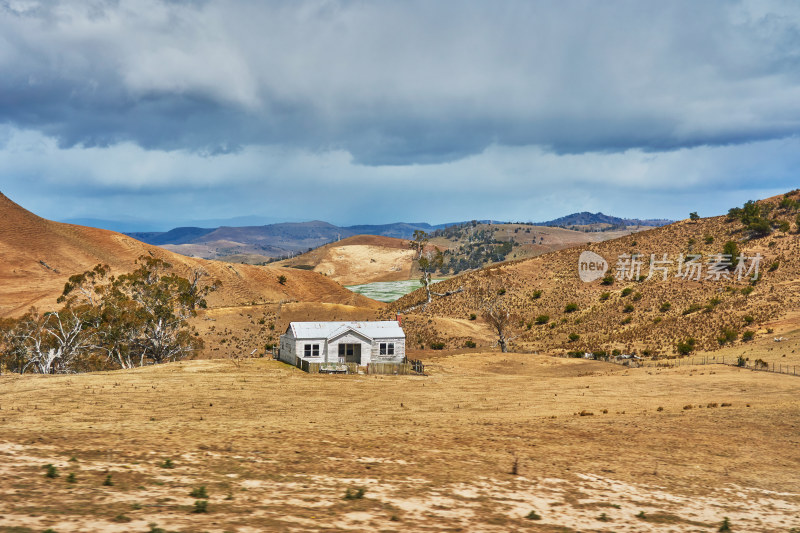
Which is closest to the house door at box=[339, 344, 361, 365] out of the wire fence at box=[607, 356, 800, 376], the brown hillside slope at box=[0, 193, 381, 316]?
the wire fence at box=[607, 356, 800, 376]

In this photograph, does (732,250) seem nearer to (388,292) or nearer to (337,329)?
(337,329)

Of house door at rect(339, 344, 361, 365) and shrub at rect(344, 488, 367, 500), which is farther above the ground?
house door at rect(339, 344, 361, 365)

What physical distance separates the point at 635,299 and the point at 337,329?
59.0 metres

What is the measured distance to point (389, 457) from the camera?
20.1m

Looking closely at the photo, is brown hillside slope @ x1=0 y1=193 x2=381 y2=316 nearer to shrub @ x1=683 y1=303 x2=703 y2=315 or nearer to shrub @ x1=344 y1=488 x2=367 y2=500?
shrub @ x1=683 y1=303 x2=703 y2=315

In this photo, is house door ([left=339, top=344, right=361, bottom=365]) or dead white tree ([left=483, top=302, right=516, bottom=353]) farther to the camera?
dead white tree ([left=483, top=302, right=516, bottom=353])

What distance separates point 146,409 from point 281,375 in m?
18.6

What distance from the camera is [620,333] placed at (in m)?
78.1

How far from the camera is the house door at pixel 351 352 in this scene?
54.6m

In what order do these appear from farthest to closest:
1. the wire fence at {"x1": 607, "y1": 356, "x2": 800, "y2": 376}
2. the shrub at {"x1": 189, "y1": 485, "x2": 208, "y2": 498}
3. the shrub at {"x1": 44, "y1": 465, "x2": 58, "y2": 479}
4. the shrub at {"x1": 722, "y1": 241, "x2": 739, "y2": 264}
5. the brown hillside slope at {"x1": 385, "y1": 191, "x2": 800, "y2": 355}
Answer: the shrub at {"x1": 722, "y1": 241, "x2": 739, "y2": 264}, the brown hillside slope at {"x1": 385, "y1": 191, "x2": 800, "y2": 355}, the wire fence at {"x1": 607, "y1": 356, "x2": 800, "y2": 376}, the shrub at {"x1": 44, "y1": 465, "x2": 58, "y2": 479}, the shrub at {"x1": 189, "y1": 485, "x2": 208, "y2": 498}

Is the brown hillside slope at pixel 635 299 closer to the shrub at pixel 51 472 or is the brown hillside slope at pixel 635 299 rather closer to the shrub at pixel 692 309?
the shrub at pixel 692 309

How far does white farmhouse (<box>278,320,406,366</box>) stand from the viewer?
177 ft

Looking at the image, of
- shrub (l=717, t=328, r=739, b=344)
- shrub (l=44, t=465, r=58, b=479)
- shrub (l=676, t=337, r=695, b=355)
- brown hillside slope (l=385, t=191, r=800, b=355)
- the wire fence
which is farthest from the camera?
brown hillside slope (l=385, t=191, r=800, b=355)

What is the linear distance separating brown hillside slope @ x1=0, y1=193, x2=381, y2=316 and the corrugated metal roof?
67.4 metres
